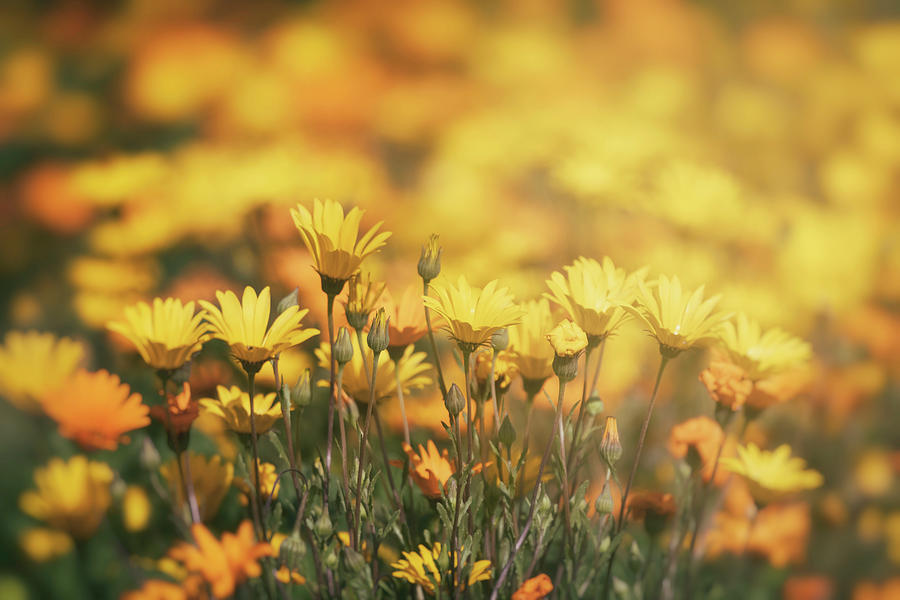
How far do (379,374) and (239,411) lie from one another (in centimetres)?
6

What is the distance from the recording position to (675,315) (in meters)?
0.28

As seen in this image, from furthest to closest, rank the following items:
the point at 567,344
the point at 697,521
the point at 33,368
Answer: the point at 33,368
the point at 697,521
the point at 567,344

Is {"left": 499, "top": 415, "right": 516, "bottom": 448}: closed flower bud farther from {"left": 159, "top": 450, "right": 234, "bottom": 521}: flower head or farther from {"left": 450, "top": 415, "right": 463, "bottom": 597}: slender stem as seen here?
{"left": 159, "top": 450, "right": 234, "bottom": 521}: flower head

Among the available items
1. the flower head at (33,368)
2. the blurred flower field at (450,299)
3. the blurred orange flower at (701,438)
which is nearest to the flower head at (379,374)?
the blurred flower field at (450,299)

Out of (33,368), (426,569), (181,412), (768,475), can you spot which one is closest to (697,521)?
(768,475)

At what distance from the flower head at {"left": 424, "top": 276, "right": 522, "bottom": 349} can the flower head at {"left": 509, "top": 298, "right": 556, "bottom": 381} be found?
0.03 m

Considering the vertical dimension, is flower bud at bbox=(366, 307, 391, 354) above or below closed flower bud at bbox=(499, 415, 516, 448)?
above

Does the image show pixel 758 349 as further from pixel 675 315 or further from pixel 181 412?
pixel 181 412

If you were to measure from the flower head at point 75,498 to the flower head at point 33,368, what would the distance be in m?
0.06

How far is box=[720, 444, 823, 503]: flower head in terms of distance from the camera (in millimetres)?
346

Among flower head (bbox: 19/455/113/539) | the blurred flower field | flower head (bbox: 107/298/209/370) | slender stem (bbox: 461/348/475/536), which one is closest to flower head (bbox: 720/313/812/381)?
the blurred flower field

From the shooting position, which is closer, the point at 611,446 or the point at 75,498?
the point at 611,446

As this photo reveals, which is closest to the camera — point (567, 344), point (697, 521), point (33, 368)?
point (567, 344)

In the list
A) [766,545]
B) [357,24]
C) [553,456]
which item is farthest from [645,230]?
[357,24]
